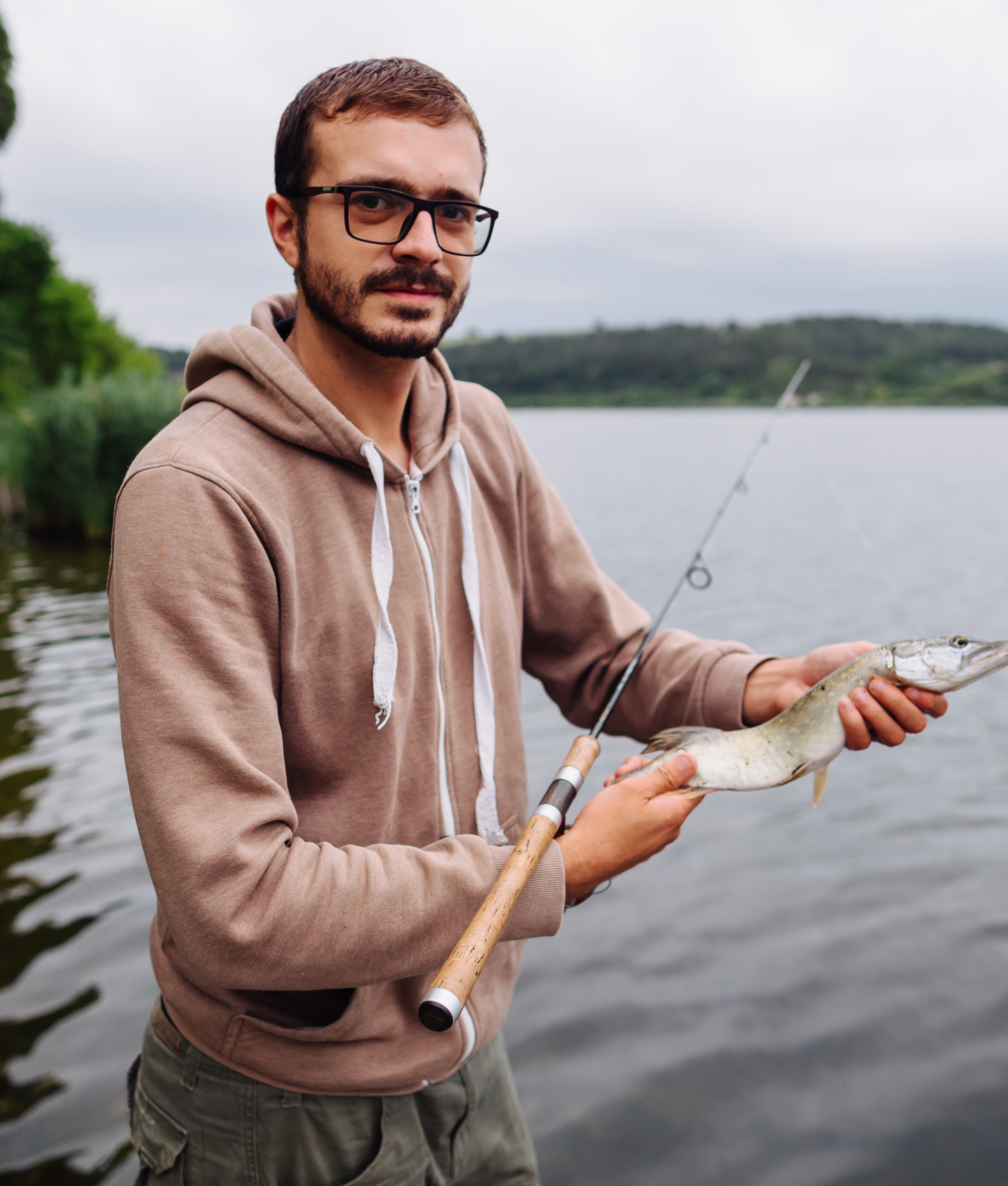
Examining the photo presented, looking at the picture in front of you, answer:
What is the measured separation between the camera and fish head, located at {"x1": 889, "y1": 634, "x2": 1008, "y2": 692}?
2059mm

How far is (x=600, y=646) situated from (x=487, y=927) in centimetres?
128

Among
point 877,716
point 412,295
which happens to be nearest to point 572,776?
point 877,716

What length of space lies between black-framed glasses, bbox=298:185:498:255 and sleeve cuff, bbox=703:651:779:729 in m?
1.30

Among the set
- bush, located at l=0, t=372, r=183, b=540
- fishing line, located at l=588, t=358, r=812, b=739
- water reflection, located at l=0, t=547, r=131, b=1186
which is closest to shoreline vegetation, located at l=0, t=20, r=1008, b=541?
bush, located at l=0, t=372, r=183, b=540

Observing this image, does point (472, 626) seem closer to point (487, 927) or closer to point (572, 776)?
point (572, 776)

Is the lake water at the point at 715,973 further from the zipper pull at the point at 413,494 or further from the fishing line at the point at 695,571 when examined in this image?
the zipper pull at the point at 413,494

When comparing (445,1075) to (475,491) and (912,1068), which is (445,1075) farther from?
(912,1068)

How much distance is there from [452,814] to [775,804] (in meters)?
5.68

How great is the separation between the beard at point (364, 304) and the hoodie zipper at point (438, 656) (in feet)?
1.00

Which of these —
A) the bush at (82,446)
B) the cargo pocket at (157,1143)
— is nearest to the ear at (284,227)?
the cargo pocket at (157,1143)

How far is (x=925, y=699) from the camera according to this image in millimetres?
2107

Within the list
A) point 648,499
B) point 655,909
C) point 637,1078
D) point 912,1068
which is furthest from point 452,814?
point 648,499

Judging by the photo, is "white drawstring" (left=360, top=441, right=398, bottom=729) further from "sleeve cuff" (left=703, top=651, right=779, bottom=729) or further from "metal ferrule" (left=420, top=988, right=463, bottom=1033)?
"sleeve cuff" (left=703, top=651, right=779, bottom=729)

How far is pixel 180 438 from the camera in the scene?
5.78 ft
